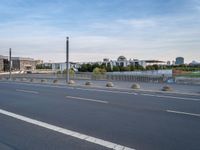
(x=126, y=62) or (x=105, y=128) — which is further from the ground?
(x=126, y=62)

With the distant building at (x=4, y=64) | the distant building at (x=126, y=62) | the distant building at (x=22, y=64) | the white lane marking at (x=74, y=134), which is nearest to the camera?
the white lane marking at (x=74, y=134)

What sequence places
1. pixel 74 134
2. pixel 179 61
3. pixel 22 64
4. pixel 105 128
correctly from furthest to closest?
pixel 22 64
pixel 179 61
pixel 105 128
pixel 74 134

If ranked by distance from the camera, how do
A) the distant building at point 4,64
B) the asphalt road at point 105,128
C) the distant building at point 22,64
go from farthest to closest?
the distant building at point 22,64
the distant building at point 4,64
the asphalt road at point 105,128

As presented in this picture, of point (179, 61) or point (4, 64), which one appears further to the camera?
point (4, 64)

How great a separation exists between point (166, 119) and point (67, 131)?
3332 millimetres

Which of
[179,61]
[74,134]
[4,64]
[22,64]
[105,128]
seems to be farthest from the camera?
[22,64]

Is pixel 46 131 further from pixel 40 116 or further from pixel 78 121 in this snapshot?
pixel 40 116

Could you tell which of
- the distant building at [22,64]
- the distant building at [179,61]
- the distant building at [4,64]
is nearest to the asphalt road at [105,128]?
the distant building at [179,61]

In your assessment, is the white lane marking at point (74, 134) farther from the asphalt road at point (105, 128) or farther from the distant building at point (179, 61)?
the distant building at point (179, 61)

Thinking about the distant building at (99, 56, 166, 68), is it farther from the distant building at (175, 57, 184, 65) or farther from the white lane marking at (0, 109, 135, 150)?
the white lane marking at (0, 109, 135, 150)

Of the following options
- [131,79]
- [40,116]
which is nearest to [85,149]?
[40,116]

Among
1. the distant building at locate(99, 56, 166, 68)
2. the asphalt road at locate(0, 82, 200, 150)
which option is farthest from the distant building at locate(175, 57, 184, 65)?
the asphalt road at locate(0, 82, 200, 150)

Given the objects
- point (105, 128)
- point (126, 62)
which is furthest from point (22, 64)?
point (105, 128)

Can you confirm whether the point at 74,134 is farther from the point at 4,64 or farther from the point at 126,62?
the point at 4,64
